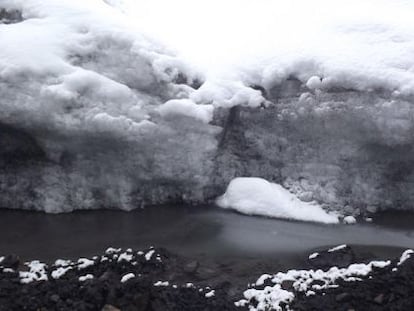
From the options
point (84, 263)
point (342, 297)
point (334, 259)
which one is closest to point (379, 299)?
point (342, 297)

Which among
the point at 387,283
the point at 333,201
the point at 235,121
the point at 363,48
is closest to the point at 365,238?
the point at 333,201

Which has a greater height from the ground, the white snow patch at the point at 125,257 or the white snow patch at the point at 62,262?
the white snow patch at the point at 125,257

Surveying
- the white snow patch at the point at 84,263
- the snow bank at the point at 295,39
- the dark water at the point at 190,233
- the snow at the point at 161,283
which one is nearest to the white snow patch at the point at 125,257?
the white snow patch at the point at 84,263

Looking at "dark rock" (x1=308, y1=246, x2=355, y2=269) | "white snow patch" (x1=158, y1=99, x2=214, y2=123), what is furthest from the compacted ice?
"dark rock" (x1=308, y1=246, x2=355, y2=269)

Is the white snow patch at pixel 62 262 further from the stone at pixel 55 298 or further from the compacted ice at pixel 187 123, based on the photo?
the compacted ice at pixel 187 123

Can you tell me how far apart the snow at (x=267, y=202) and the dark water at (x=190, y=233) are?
12 cm

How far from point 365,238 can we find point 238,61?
3.08 metres

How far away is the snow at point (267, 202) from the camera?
6469 millimetres

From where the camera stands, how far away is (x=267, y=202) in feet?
21.6

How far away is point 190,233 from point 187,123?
1502 mm

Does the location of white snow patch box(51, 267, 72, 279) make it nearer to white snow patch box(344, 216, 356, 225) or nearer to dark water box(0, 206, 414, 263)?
dark water box(0, 206, 414, 263)

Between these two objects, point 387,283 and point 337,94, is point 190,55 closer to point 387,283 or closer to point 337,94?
point 337,94

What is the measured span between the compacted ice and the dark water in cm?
26

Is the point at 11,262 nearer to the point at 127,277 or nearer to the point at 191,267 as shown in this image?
the point at 127,277
